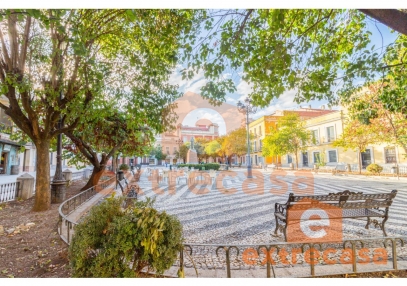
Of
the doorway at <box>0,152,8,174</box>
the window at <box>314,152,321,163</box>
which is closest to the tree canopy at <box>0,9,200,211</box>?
the doorway at <box>0,152,8,174</box>

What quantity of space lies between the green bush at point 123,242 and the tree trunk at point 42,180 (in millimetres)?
3949

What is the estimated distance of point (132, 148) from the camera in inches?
354

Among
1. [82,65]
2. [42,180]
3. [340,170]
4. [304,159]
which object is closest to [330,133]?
[304,159]

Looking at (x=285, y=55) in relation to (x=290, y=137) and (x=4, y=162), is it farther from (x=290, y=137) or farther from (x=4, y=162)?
(x=4, y=162)

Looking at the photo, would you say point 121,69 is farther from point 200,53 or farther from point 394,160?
point 394,160

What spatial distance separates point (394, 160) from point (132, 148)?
1621cm

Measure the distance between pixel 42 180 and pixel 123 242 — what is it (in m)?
4.43

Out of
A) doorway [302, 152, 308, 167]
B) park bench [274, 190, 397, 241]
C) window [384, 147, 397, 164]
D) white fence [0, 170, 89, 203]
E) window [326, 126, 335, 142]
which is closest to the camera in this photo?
park bench [274, 190, 397, 241]

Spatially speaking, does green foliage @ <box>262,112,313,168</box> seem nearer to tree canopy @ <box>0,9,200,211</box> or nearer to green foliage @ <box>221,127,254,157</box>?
green foliage @ <box>221,127,254,157</box>

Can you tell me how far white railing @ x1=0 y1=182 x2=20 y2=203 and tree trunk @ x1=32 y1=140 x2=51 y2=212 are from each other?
156 centimetres

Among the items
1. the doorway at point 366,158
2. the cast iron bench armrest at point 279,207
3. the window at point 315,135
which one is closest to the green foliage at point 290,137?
the window at point 315,135

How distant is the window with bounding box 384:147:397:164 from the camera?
13.9m

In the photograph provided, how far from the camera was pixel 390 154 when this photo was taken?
1413 cm

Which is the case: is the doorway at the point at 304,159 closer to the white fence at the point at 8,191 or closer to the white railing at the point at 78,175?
the white railing at the point at 78,175
